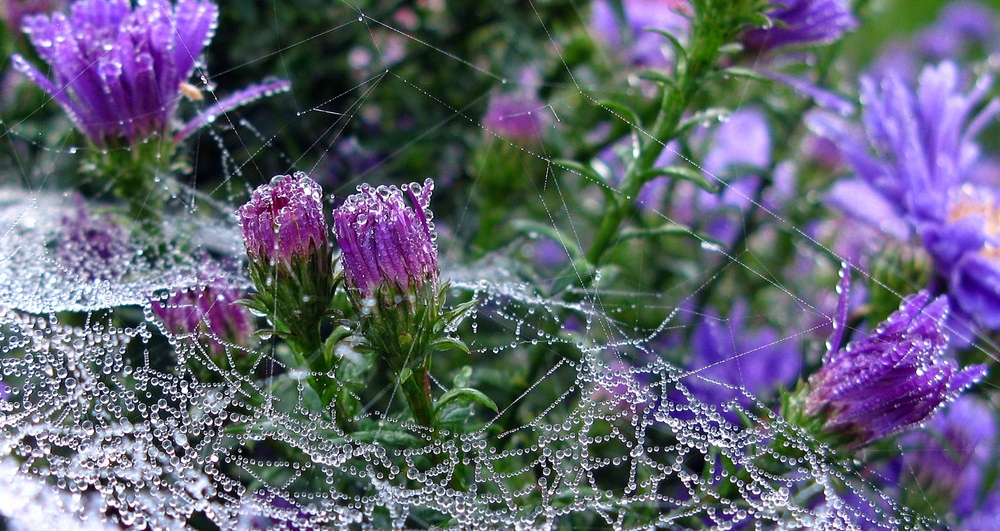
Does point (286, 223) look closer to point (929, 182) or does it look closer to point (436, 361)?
point (436, 361)

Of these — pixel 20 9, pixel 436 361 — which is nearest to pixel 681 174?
pixel 436 361

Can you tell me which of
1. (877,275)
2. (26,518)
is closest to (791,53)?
(877,275)

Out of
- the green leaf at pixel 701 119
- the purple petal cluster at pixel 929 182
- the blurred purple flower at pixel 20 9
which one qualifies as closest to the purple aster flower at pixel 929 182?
the purple petal cluster at pixel 929 182

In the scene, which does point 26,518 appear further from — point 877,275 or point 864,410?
point 877,275

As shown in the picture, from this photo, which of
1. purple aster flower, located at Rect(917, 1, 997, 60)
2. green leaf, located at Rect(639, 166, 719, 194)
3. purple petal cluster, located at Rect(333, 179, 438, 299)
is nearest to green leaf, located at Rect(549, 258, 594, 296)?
green leaf, located at Rect(639, 166, 719, 194)

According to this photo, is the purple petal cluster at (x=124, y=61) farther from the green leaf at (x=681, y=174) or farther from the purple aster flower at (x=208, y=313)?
the green leaf at (x=681, y=174)

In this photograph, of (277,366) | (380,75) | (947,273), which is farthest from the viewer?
(380,75)

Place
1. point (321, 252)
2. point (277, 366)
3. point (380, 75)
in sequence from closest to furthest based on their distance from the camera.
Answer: point (321, 252), point (277, 366), point (380, 75)
